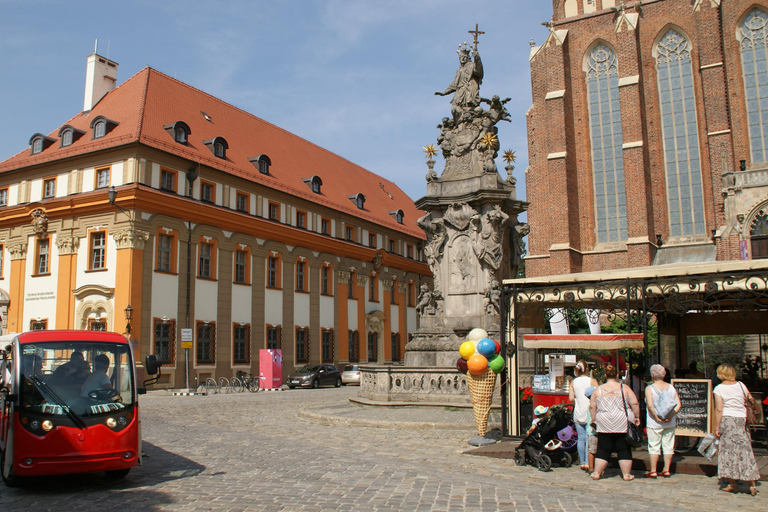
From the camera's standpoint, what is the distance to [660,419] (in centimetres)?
812

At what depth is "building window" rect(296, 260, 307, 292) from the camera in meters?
39.0

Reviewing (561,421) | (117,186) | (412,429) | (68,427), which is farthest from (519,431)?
(117,186)

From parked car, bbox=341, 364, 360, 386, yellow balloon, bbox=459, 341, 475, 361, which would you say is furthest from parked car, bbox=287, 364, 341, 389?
yellow balloon, bbox=459, 341, 475, 361

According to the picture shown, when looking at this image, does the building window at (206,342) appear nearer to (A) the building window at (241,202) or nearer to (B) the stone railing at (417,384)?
(A) the building window at (241,202)

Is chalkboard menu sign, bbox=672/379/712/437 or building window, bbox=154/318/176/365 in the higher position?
building window, bbox=154/318/176/365

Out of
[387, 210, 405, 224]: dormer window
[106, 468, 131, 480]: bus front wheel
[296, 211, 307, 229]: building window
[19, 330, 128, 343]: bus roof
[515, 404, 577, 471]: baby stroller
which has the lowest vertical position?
[106, 468, 131, 480]: bus front wheel

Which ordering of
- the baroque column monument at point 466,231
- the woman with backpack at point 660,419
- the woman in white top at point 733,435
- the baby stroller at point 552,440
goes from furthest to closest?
the baroque column monument at point 466,231 → the baby stroller at point 552,440 → the woman with backpack at point 660,419 → the woman in white top at point 733,435

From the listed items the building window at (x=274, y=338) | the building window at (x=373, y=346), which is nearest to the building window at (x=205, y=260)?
the building window at (x=274, y=338)

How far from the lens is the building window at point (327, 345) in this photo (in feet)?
133

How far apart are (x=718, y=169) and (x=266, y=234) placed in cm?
2309

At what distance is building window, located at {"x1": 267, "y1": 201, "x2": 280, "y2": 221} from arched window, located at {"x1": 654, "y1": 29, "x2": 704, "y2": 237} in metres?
20.8

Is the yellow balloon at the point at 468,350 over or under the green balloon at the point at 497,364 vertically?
over

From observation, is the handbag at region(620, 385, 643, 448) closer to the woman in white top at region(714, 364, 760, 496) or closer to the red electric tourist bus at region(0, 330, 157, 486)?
the woman in white top at region(714, 364, 760, 496)

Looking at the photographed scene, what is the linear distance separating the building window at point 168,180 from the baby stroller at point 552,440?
84.5 ft
